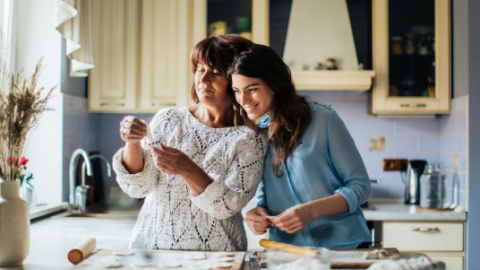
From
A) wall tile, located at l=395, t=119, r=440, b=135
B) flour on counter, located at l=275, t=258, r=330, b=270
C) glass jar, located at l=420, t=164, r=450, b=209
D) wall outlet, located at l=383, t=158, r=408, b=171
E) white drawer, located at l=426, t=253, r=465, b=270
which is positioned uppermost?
wall tile, located at l=395, t=119, r=440, b=135

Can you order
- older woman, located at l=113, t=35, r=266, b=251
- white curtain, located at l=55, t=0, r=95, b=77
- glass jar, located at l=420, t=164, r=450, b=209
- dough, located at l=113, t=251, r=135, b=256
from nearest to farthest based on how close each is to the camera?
dough, located at l=113, t=251, r=135, b=256 → older woman, located at l=113, t=35, r=266, b=251 → white curtain, located at l=55, t=0, r=95, b=77 → glass jar, located at l=420, t=164, r=450, b=209

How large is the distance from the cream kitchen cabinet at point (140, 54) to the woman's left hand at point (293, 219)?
5.22ft

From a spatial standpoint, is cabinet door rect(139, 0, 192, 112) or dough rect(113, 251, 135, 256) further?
cabinet door rect(139, 0, 192, 112)

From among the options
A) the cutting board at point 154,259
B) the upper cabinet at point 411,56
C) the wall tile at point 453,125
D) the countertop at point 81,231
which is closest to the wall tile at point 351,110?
the upper cabinet at point 411,56

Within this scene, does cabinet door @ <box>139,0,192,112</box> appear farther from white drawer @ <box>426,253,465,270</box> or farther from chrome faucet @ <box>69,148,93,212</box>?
white drawer @ <box>426,253,465,270</box>

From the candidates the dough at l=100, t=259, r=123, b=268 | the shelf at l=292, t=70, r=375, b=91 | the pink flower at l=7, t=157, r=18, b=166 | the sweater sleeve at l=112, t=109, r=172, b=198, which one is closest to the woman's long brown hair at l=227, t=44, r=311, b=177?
the sweater sleeve at l=112, t=109, r=172, b=198

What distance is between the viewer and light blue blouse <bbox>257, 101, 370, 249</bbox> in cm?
131

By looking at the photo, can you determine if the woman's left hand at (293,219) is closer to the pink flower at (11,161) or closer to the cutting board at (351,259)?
the cutting board at (351,259)

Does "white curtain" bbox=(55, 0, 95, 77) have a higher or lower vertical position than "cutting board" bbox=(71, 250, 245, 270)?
higher

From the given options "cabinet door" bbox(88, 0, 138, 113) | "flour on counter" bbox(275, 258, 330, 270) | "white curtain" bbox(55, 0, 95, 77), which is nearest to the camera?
"flour on counter" bbox(275, 258, 330, 270)

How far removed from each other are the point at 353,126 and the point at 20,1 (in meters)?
2.17

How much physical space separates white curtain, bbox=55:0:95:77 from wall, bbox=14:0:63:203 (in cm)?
12

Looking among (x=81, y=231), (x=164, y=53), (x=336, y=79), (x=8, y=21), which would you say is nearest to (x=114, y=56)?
(x=164, y=53)

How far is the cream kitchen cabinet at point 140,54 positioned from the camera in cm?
268
